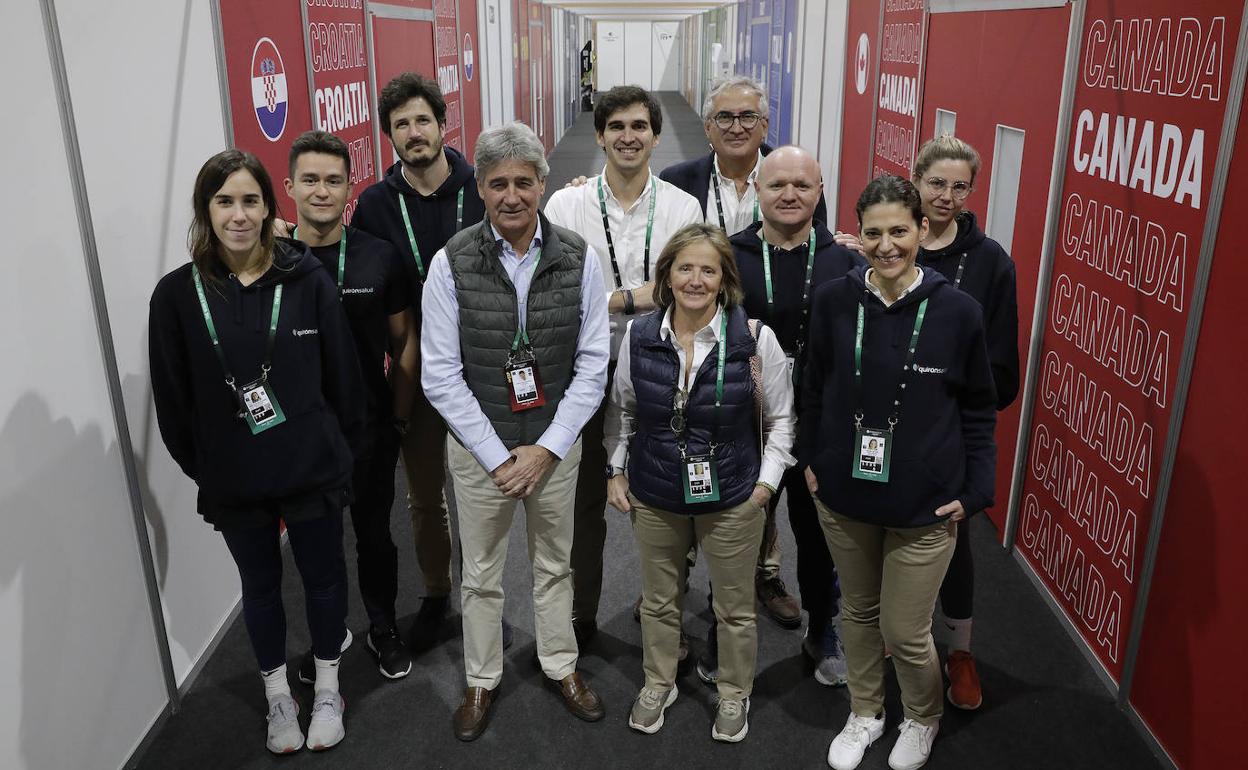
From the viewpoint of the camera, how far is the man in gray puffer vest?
2.37 m

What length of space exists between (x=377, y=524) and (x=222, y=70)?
5.35 ft

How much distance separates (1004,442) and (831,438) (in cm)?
168

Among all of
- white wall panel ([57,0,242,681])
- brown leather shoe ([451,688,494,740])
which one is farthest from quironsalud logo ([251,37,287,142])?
brown leather shoe ([451,688,494,740])

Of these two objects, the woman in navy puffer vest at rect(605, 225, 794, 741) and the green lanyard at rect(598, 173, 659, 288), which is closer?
the woman in navy puffer vest at rect(605, 225, 794, 741)

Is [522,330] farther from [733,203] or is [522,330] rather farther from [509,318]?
[733,203]

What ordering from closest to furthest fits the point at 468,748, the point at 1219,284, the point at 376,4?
the point at 1219,284, the point at 468,748, the point at 376,4

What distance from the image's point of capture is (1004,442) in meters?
3.70

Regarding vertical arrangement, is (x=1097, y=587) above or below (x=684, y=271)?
below

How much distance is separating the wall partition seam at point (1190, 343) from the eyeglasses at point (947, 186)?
1.99 ft

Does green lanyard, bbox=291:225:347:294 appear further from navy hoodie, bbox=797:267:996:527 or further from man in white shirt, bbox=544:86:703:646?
navy hoodie, bbox=797:267:996:527

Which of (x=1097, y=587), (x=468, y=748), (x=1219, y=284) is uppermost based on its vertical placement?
(x=1219, y=284)

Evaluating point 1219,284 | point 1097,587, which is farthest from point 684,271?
point 1097,587

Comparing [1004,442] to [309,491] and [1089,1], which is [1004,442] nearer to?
[1089,1]

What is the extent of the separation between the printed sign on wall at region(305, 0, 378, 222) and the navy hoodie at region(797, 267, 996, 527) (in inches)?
98.7
